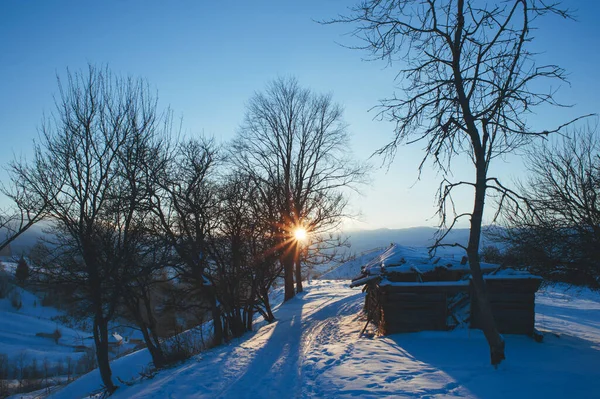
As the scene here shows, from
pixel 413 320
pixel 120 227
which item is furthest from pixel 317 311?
pixel 120 227

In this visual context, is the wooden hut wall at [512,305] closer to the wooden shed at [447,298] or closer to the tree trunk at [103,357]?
the wooden shed at [447,298]

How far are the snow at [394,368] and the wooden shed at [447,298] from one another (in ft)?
1.14

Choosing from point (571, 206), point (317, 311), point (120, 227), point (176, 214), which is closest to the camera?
point (120, 227)

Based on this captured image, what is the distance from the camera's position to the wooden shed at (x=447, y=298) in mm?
9062

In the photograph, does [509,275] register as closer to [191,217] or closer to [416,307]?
[416,307]

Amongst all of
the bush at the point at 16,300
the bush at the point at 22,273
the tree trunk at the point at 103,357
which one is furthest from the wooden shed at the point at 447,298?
the bush at the point at 16,300

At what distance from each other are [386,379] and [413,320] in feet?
11.6

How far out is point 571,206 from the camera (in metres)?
12.1

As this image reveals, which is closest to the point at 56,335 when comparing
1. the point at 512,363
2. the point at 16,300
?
the point at 16,300

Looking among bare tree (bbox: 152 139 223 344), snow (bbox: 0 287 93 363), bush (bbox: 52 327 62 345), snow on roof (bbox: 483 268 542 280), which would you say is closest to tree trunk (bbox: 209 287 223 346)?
bare tree (bbox: 152 139 223 344)

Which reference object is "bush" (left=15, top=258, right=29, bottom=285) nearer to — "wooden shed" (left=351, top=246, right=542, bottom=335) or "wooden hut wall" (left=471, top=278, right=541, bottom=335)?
"wooden shed" (left=351, top=246, right=542, bottom=335)

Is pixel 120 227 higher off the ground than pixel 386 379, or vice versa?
pixel 120 227

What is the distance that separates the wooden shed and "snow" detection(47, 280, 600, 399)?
348mm

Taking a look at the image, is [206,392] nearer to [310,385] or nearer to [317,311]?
[310,385]
